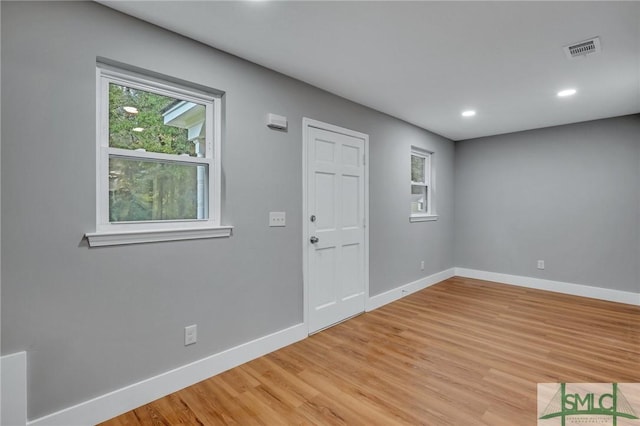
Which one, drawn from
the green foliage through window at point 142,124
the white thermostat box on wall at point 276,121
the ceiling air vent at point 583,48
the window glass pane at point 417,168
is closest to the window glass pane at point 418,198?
the window glass pane at point 417,168

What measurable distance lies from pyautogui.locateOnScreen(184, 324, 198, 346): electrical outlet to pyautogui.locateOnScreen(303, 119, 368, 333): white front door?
1103 millimetres

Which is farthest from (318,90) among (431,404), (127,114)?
(431,404)

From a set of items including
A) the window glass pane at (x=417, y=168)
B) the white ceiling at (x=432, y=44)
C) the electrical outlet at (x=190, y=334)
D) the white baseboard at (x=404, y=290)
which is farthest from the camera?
the window glass pane at (x=417, y=168)

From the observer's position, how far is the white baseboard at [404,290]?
12.6 feet

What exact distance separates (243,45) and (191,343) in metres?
2.23

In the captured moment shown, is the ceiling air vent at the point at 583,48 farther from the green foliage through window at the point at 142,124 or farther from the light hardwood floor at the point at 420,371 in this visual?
the green foliage through window at the point at 142,124

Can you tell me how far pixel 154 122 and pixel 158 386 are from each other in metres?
1.80

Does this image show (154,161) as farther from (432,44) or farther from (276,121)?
(432,44)

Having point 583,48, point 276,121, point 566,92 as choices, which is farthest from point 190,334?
point 566,92

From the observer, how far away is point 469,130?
4852 millimetres

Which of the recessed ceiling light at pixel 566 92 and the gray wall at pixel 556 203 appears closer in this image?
the recessed ceiling light at pixel 566 92

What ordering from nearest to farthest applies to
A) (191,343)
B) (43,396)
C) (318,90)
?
(43,396), (191,343), (318,90)

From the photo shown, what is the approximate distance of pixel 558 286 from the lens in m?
4.59

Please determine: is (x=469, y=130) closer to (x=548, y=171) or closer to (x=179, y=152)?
(x=548, y=171)
